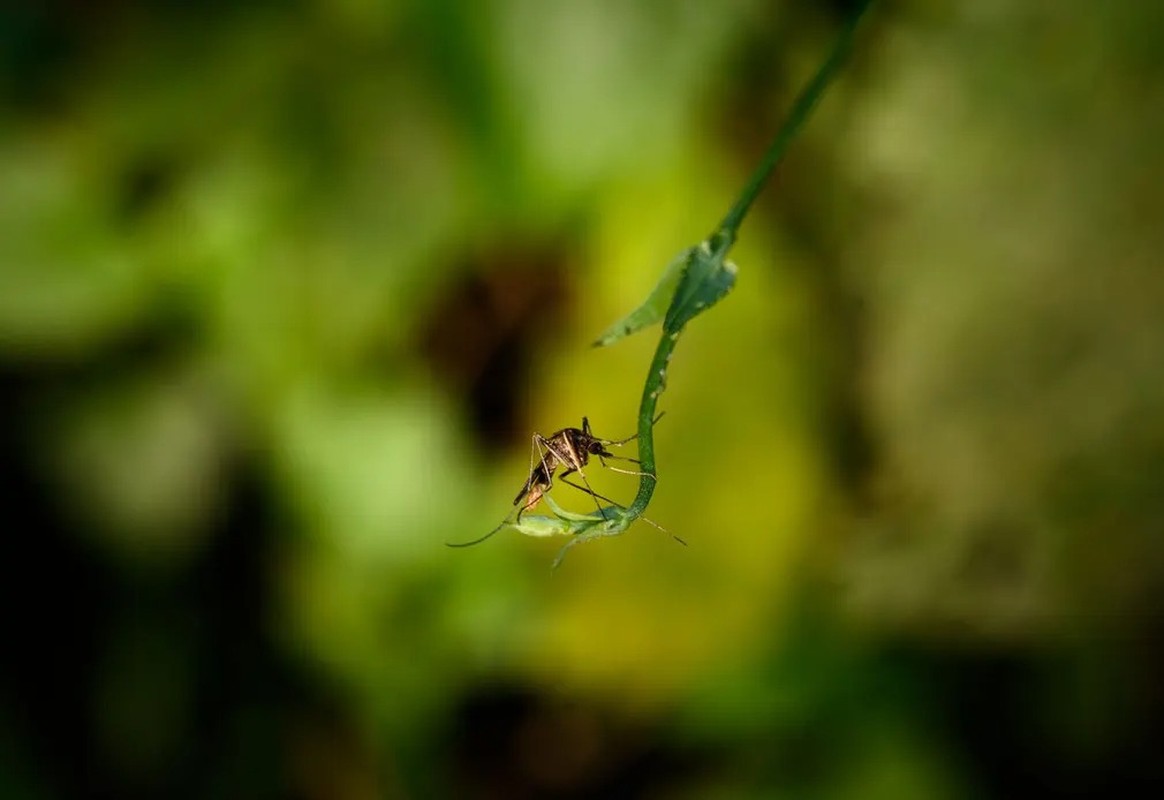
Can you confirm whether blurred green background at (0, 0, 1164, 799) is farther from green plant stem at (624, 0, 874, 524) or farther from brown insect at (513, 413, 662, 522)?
green plant stem at (624, 0, 874, 524)

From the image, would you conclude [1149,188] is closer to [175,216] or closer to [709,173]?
[709,173]

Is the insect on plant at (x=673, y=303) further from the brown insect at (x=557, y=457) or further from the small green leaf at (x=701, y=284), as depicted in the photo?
the brown insect at (x=557, y=457)

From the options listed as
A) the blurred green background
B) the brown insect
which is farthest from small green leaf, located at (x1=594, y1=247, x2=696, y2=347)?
the blurred green background

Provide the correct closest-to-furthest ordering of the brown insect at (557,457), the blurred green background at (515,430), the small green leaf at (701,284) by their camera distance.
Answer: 1. the small green leaf at (701,284)
2. the brown insect at (557,457)
3. the blurred green background at (515,430)

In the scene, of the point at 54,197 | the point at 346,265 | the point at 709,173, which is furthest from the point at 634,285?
the point at 54,197

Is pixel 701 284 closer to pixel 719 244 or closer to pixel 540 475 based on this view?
pixel 719 244

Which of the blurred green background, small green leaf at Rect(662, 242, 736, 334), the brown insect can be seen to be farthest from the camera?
the blurred green background

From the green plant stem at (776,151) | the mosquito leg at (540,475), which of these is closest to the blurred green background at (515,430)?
the mosquito leg at (540,475)

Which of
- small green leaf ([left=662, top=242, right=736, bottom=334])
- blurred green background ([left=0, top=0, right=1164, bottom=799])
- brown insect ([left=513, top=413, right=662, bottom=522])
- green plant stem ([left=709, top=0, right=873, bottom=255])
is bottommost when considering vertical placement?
small green leaf ([left=662, top=242, right=736, bottom=334])
